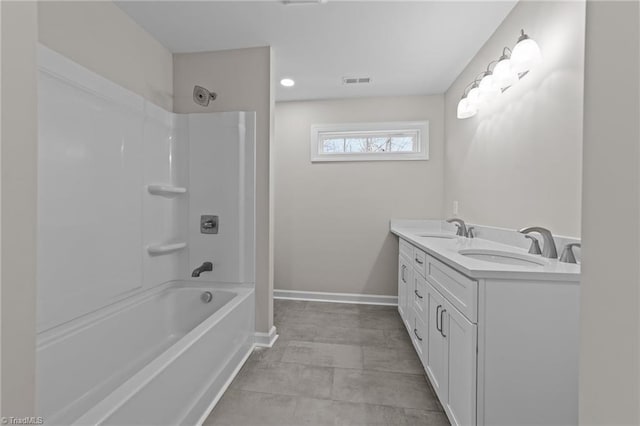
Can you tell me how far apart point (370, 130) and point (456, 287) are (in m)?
2.35

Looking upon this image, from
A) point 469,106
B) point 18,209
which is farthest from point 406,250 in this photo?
point 18,209

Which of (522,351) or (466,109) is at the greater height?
(466,109)

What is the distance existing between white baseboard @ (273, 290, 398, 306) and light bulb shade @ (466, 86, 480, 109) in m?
2.11

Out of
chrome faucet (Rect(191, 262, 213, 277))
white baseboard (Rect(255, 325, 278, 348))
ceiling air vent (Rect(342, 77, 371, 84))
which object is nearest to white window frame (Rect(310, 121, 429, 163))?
ceiling air vent (Rect(342, 77, 371, 84))

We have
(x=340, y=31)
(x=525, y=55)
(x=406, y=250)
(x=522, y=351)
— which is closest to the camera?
(x=522, y=351)

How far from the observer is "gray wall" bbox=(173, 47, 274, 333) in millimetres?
2268

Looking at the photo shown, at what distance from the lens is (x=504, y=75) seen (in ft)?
5.63

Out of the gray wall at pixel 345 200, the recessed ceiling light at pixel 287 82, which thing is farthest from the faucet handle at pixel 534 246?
the recessed ceiling light at pixel 287 82

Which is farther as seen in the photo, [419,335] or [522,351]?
[419,335]

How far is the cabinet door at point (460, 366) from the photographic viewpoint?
1.13 m

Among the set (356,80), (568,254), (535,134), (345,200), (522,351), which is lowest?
(522,351)

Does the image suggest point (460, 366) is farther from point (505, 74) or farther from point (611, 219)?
point (505, 74)

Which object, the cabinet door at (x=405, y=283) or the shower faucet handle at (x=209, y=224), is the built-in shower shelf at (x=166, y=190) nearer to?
the shower faucet handle at (x=209, y=224)

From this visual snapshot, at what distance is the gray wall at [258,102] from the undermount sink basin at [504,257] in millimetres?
1465
